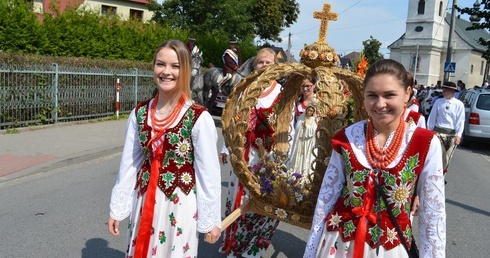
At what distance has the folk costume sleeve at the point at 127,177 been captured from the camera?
2.94 m

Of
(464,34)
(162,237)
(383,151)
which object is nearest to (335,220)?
(383,151)

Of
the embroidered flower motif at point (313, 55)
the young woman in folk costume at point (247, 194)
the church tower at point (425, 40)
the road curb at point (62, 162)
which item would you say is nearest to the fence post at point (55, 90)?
the road curb at point (62, 162)

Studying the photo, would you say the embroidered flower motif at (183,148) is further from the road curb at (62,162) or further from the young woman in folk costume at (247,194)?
the road curb at (62,162)

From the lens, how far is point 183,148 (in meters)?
2.85

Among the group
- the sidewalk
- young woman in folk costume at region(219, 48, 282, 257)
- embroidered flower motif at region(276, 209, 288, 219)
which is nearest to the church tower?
the sidewalk

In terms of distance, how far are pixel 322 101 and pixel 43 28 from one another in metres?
11.4

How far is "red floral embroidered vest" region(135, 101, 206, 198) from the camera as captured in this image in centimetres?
283

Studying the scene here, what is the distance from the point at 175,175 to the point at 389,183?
123cm

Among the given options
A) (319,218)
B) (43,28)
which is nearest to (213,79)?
(43,28)

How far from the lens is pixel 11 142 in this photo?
959cm

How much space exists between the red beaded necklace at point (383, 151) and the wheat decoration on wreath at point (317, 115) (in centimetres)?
84

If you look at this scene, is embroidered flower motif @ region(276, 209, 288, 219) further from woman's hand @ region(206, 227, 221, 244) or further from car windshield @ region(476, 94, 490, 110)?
car windshield @ region(476, 94, 490, 110)

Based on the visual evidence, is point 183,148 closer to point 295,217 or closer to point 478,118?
point 295,217

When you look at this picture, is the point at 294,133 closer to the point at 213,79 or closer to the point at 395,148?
the point at 395,148
